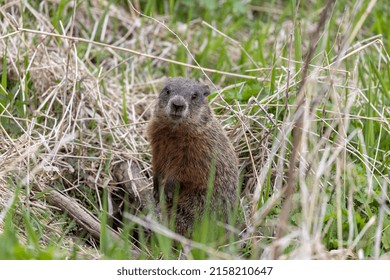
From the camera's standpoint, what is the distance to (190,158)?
4.86 metres

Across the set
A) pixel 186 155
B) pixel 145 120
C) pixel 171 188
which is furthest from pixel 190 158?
pixel 145 120

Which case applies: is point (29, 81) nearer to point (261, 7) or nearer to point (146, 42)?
point (146, 42)

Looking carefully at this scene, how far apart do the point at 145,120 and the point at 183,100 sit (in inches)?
55.2

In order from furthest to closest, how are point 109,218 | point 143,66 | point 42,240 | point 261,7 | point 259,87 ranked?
point 261,7, point 143,66, point 259,87, point 109,218, point 42,240

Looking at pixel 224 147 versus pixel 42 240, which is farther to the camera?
pixel 224 147

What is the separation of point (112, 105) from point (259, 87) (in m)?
1.18

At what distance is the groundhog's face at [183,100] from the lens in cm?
469

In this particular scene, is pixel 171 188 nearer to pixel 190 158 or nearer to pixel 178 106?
pixel 190 158

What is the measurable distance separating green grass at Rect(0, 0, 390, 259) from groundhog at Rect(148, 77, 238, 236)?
0.21 metres

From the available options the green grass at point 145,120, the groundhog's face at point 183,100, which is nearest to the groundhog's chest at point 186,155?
the groundhog's face at point 183,100

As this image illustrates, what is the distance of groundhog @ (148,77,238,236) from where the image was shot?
4848mm

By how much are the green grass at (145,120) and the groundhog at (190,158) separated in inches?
8.3

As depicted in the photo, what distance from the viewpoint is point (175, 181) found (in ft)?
16.1
